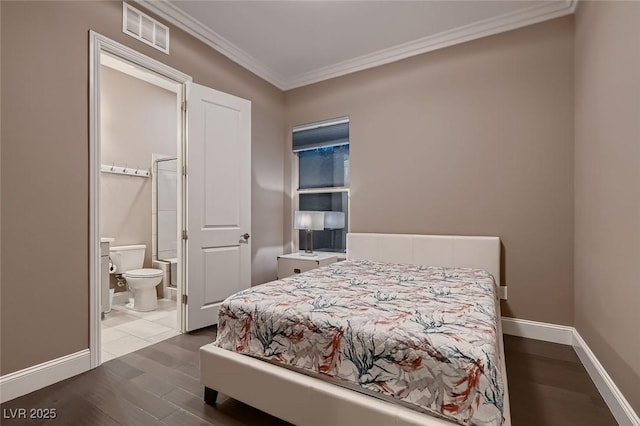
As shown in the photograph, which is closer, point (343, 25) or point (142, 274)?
point (343, 25)

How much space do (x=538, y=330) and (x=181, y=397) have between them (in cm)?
288

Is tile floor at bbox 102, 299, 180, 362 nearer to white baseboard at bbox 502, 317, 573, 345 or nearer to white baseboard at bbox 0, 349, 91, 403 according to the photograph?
white baseboard at bbox 0, 349, 91, 403

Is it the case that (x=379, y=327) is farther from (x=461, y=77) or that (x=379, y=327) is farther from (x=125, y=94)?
(x=125, y=94)

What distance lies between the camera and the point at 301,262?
352cm

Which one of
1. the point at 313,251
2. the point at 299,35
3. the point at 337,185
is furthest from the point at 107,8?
the point at 313,251

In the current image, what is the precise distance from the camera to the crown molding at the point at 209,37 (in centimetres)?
Result: 265

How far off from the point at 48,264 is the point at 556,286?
387 cm

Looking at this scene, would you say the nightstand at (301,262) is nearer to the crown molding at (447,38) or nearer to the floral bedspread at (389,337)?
the floral bedspread at (389,337)

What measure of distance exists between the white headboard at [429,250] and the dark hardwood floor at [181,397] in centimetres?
81

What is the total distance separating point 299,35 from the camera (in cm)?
314

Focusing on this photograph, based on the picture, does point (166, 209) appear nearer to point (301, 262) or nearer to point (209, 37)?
point (301, 262)

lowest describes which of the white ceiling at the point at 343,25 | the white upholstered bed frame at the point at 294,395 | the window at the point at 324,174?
the white upholstered bed frame at the point at 294,395

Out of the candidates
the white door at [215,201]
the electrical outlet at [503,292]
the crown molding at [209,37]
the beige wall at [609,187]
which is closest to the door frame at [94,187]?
the crown molding at [209,37]

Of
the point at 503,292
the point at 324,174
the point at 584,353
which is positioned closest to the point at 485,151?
the point at 503,292
